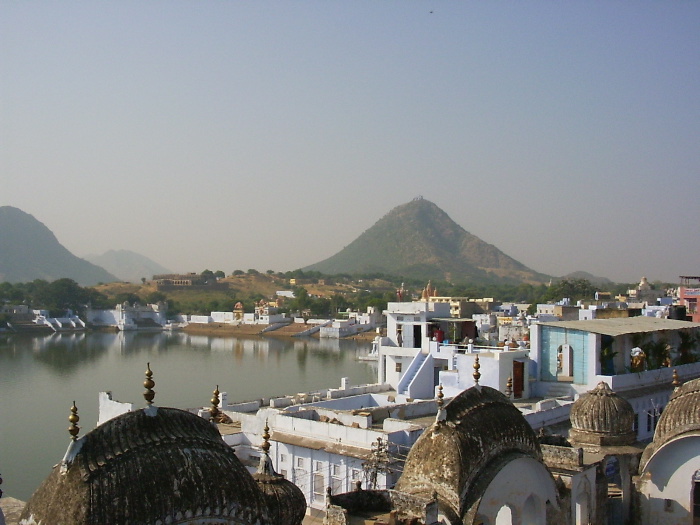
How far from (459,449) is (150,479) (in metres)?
3.04

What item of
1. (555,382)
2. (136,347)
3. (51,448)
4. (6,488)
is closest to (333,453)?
(555,382)

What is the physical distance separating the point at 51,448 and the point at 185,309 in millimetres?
79105

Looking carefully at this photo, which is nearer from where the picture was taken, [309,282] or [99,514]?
[99,514]

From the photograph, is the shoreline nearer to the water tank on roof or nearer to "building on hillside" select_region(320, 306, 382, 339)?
"building on hillside" select_region(320, 306, 382, 339)

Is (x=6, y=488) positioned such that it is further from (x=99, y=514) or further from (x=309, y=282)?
(x=309, y=282)

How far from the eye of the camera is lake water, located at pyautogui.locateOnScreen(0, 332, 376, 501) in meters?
25.0

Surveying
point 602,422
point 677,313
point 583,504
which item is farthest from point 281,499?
point 677,313

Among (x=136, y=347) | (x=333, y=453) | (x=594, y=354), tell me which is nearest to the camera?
(x=333, y=453)

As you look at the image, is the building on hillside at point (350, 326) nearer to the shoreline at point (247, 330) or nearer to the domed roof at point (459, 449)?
the shoreline at point (247, 330)

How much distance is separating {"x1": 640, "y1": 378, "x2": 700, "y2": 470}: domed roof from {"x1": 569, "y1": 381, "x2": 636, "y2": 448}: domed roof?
450mm

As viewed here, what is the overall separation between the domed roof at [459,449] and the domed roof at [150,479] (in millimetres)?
2072

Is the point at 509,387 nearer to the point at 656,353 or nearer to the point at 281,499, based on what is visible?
the point at 656,353

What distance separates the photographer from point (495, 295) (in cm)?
12425

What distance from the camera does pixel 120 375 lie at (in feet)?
140
